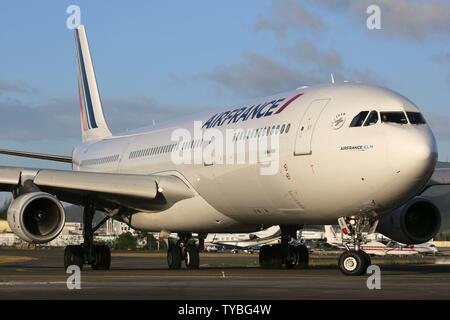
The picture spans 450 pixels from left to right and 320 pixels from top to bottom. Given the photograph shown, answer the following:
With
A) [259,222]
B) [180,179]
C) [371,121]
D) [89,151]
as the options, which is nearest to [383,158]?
[371,121]

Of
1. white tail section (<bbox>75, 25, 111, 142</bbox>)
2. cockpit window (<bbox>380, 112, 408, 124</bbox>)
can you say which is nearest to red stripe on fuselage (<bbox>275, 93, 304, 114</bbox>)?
cockpit window (<bbox>380, 112, 408, 124</bbox>)

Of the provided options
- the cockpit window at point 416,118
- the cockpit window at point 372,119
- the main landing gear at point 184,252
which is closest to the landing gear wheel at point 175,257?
the main landing gear at point 184,252

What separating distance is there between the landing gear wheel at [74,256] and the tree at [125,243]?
6958 cm

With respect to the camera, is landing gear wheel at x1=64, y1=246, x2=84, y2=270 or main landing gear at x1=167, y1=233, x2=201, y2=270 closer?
landing gear wheel at x1=64, y1=246, x2=84, y2=270

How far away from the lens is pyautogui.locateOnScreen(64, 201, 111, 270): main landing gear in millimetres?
28562

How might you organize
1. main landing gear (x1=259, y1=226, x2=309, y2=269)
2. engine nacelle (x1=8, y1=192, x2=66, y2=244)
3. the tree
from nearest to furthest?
engine nacelle (x1=8, y1=192, x2=66, y2=244) < main landing gear (x1=259, y1=226, x2=309, y2=269) < the tree

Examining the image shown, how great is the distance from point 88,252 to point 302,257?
6.46 meters

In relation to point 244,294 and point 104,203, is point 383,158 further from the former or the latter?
point 104,203

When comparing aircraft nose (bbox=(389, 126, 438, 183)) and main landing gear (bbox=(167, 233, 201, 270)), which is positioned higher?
aircraft nose (bbox=(389, 126, 438, 183))

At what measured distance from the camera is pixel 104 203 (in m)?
29.3

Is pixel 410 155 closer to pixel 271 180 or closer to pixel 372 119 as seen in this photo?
pixel 372 119

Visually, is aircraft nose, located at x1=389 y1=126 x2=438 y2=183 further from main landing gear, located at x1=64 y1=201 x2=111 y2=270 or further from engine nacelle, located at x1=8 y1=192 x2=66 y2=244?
main landing gear, located at x1=64 y1=201 x2=111 y2=270

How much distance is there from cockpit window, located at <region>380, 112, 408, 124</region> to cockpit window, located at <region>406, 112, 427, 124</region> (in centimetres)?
15

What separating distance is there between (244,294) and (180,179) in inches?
527
